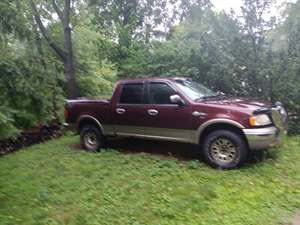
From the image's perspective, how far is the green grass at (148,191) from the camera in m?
4.66

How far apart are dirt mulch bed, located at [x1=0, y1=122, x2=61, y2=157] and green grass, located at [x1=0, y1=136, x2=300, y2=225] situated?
2.50 metres

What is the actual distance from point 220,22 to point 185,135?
4067 mm

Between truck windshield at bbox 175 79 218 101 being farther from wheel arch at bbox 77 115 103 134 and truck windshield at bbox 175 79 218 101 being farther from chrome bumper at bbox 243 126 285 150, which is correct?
wheel arch at bbox 77 115 103 134

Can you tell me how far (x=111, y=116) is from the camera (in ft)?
25.1

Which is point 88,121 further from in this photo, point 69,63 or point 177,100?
point 69,63

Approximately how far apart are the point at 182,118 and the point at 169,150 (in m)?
1.34

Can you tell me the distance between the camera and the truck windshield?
6.82 m

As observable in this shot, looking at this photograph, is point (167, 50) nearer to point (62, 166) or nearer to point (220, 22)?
point (220, 22)

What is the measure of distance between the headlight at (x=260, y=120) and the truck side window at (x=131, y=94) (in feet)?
7.99

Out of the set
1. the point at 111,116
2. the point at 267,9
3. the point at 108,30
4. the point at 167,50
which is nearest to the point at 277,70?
the point at 267,9

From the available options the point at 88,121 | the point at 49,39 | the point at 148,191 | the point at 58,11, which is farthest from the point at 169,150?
the point at 58,11

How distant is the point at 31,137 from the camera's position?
10.6 m

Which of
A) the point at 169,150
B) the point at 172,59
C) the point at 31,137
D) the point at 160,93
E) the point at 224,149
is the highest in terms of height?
the point at 172,59

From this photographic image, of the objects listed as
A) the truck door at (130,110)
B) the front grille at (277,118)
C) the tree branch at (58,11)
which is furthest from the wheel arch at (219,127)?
the tree branch at (58,11)
